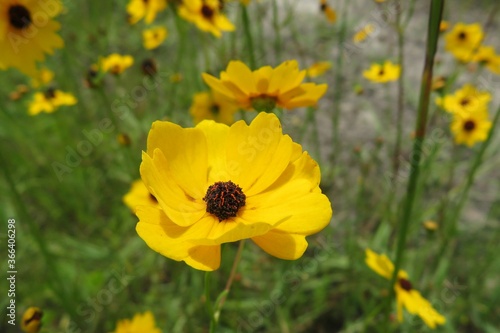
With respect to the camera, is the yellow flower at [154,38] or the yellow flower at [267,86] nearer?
the yellow flower at [267,86]

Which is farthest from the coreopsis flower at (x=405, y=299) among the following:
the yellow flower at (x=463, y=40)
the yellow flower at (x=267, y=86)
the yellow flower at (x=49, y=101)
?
the yellow flower at (x=49, y=101)

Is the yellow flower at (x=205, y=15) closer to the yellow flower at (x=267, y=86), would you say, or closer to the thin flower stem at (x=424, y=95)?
the yellow flower at (x=267, y=86)

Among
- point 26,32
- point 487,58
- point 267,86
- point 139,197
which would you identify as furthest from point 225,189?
point 487,58

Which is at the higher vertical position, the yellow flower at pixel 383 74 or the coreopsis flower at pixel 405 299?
the yellow flower at pixel 383 74

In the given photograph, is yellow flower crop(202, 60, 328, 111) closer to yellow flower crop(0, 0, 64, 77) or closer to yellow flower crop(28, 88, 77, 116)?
yellow flower crop(0, 0, 64, 77)

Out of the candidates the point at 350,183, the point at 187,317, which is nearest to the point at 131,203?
the point at 187,317

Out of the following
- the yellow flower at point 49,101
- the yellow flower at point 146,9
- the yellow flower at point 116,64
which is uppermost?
the yellow flower at point 146,9
